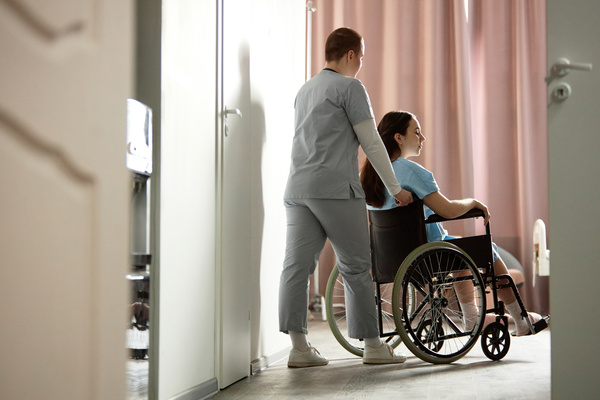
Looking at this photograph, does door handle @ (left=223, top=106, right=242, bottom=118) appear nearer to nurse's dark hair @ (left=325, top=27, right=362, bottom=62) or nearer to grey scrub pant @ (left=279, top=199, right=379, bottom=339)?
grey scrub pant @ (left=279, top=199, right=379, bottom=339)

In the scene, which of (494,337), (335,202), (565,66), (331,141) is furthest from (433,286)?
(565,66)

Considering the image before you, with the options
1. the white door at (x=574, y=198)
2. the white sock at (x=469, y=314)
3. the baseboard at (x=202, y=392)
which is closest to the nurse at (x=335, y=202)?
the white sock at (x=469, y=314)

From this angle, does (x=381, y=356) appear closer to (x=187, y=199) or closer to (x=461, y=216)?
(x=461, y=216)

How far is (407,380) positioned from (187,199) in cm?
98

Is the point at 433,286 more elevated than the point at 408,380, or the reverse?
the point at 433,286

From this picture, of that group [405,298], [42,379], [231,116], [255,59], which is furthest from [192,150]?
[42,379]

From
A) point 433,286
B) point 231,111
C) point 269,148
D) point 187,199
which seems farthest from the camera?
point 269,148

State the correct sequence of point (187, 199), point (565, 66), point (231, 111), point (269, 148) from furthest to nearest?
point (269, 148), point (231, 111), point (187, 199), point (565, 66)

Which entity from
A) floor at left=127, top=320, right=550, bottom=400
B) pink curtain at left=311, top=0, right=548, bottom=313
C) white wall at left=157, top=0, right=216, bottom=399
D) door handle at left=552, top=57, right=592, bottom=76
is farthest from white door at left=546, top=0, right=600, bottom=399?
pink curtain at left=311, top=0, right=548, bottom=313

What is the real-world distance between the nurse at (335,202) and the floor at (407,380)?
140 mm

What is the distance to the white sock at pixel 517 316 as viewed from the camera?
8.61 feet

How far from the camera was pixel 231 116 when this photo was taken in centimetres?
230

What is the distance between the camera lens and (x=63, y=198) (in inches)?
23.8

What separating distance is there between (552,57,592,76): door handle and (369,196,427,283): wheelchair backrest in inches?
44.9
